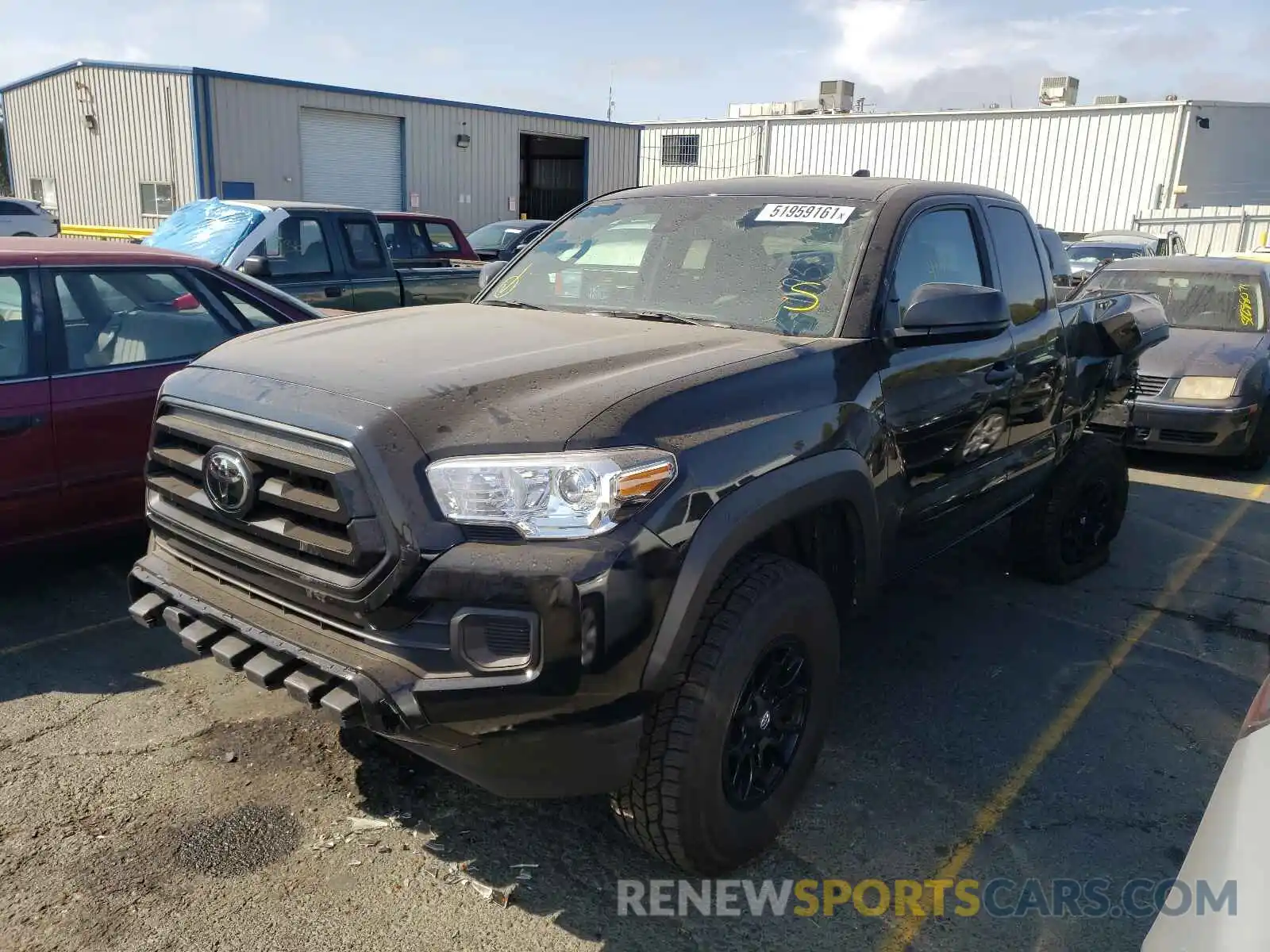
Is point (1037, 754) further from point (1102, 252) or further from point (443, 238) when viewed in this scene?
point (1102, 252)

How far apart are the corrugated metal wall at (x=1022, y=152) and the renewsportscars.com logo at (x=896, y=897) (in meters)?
26.9

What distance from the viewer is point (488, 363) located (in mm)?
2797

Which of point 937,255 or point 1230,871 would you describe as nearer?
point 1230,871

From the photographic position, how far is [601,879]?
9.34 ft

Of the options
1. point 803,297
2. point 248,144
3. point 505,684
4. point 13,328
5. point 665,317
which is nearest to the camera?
point 505,684

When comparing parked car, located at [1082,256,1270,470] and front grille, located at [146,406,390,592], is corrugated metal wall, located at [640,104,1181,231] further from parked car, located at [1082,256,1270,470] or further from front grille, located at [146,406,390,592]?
front grille, located at [146,406,390,592]

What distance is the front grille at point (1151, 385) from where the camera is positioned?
26.2ft

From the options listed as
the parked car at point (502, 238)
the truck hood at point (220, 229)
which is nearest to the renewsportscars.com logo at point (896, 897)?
the truck hood at point (220, 229)

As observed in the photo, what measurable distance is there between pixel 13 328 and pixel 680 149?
32.6m

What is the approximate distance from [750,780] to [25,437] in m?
3.32

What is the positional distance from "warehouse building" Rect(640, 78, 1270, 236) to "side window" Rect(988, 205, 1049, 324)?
22.3 metres

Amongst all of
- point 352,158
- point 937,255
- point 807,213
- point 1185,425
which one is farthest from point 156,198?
point 937,255

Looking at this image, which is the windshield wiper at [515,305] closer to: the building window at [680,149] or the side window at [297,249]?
the side window at [297,249]

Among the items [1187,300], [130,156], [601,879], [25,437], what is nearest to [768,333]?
[601,879]
